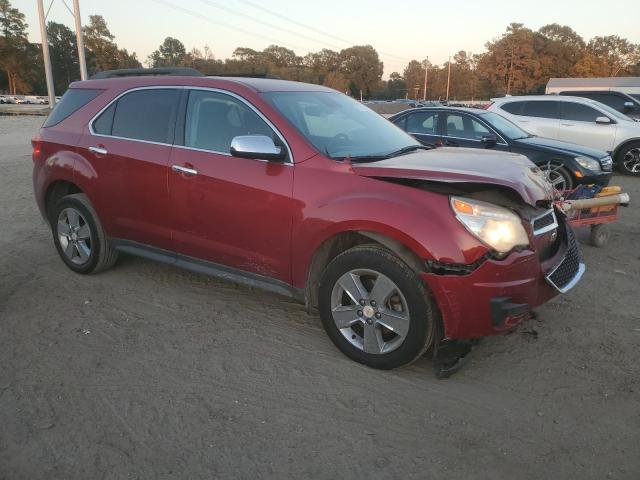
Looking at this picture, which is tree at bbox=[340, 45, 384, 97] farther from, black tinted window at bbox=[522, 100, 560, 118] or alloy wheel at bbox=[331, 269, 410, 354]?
alloy wheel at bbox=[331, 269, 410, 354]

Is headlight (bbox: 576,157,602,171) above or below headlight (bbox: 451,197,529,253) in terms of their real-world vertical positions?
below

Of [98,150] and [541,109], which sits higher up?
[541,109]

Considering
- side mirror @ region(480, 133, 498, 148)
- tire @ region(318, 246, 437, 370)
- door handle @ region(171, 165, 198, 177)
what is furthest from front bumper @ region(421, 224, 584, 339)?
side mirror @ region(480, 133, 498, 148)

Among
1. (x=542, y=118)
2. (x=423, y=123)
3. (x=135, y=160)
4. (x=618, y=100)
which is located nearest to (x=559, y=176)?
(x=423, y=123)

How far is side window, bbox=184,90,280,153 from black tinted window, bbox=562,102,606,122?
10.0 meters

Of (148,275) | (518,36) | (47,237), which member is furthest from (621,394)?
(518,36)

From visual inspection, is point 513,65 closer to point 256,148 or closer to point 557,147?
point 557,147

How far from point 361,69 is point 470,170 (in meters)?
117

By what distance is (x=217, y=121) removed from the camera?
13.3ft

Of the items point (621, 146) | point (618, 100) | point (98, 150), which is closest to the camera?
point (98, 150)

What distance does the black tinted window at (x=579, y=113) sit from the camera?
1175cm

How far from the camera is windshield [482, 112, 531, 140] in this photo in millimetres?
8586

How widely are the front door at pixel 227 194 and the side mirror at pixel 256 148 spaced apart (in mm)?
95

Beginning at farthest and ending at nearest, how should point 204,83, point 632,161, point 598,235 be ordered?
1. point 632,161
2. point 598,235
3. point 204,83
